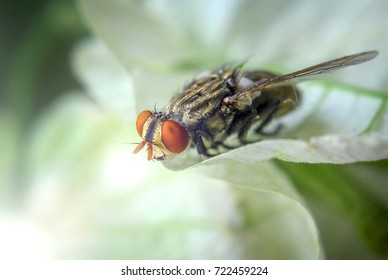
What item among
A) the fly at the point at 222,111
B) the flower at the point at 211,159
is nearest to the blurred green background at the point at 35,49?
the flower at the point at 211,159

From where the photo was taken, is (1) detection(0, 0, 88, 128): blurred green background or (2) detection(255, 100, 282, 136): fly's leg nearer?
(2) detection(255, 100, 282, 136): fly's leg

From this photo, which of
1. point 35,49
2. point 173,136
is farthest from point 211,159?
point 35,49

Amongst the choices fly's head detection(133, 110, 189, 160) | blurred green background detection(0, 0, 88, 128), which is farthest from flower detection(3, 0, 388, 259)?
blurred green background detection(0, 0, 88, 128)

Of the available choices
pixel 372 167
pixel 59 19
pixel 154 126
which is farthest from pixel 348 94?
pixel 59 19

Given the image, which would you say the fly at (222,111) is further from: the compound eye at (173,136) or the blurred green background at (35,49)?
the blurred green background at (35,49)

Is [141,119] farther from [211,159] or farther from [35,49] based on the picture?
[35,49]

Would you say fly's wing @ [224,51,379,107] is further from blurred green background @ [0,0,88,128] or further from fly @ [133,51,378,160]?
blurred green background @ [0,0,88,128]

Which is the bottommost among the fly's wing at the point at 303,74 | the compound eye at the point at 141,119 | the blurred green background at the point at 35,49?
the compound eye at the point at 141,119
